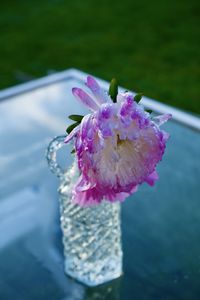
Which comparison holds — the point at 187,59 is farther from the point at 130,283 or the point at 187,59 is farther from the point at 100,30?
the point at 130,283

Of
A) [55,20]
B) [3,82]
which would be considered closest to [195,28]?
[55,20]

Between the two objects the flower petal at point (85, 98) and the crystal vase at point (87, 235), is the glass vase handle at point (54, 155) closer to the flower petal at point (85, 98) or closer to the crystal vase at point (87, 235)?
the crystal vase at point (87, 235)

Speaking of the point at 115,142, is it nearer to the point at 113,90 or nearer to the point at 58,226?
the point at 113,90

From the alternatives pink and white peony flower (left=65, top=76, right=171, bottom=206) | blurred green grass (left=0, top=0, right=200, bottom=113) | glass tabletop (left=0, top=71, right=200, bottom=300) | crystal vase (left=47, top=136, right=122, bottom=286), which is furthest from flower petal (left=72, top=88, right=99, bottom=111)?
blurred green grass (left=0, top=0, right=200, bottom=113)

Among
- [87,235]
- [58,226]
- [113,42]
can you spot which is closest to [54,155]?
[87,235]

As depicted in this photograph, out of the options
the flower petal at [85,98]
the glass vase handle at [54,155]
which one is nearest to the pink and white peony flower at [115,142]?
the flower petal at [85,98]

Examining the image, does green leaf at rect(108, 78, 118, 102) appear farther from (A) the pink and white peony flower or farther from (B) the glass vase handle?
(B) the glass vase handle
